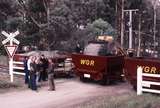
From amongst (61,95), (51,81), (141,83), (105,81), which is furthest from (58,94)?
(105,81)

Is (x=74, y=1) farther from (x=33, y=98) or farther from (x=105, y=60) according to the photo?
(x=33, y=98)

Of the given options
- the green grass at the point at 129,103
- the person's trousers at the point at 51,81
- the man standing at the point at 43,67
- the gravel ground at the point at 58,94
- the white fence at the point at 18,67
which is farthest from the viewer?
the white fence at the point at 18,67

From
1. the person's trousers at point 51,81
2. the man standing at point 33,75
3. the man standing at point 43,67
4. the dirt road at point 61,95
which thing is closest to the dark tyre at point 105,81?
the dirt road at point 61,95

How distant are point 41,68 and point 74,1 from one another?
28908mm

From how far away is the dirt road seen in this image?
59.9ft

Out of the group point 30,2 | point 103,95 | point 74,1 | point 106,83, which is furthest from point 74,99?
point 74,1

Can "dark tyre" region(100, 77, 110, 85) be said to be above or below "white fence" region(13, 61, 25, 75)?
below

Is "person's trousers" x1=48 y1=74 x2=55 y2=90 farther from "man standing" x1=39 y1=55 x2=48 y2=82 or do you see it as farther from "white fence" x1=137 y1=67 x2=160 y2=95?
"white fence" x1=137 y1=67 x2=160 y2=95

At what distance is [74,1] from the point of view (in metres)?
52.8

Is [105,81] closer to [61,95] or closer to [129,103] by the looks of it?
[61,95]

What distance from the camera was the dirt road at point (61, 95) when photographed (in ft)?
59.9

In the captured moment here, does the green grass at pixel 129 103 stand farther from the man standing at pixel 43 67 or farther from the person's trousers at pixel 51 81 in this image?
the man standing at pixel 43 67

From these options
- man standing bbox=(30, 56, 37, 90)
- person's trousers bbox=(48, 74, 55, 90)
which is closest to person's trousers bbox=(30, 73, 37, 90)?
man standing bbox=(30, 56, 37, 90)

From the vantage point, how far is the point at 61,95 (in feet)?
67.7
